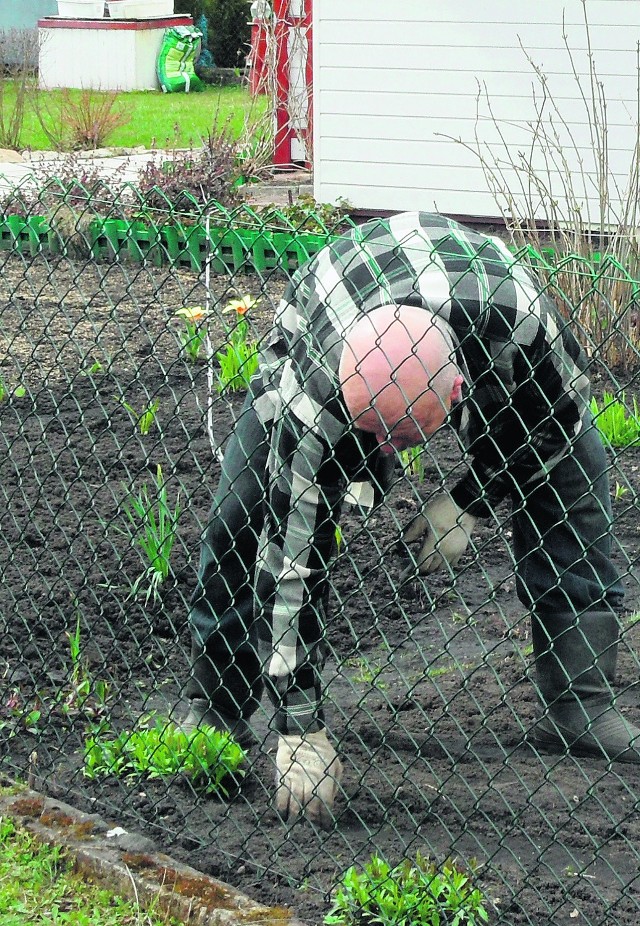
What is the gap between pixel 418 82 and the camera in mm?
8664

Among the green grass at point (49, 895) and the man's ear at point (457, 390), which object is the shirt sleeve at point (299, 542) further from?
the green grass at point (49, 895)

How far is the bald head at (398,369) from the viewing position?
226 cm

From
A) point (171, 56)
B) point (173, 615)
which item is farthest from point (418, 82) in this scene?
point (171, 56)

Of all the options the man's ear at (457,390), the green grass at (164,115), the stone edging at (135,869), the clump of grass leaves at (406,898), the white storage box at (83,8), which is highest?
the white storage box at (83,8)

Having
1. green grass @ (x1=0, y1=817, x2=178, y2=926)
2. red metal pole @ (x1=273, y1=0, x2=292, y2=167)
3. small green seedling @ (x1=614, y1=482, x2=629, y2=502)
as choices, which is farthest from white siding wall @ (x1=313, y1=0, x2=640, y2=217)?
green grass @ (x1=0, y1=817, x2=178, y2=926)

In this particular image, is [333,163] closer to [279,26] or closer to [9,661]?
[279,26]

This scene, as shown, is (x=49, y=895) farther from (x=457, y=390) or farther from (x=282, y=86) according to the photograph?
(x=282, y=86)

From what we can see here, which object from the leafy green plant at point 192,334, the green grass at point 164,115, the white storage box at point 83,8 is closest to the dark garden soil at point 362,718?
the leafy green plant at point 192,334

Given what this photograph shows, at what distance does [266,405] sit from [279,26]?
8492mm

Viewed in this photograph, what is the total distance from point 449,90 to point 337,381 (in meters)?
6.74

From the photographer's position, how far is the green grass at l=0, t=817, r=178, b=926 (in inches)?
100

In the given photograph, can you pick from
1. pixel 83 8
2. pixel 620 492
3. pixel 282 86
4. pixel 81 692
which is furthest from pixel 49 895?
pixel 83 8

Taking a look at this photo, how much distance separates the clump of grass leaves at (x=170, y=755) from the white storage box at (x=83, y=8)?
2183cm

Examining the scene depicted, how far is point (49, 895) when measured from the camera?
2641mm
